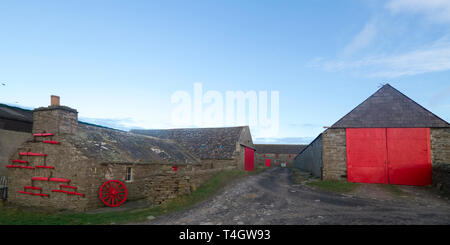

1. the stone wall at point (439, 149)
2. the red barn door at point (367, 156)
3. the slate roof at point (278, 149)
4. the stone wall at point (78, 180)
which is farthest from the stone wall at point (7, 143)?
the slate roof at point (278, 149)

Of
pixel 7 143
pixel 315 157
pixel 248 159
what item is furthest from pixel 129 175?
pixel 248 159

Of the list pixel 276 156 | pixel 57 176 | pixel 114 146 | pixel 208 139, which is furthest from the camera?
pixel 276 156

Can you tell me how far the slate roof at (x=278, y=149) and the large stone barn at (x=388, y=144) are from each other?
4956 centimetres

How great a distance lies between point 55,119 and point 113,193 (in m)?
5.62

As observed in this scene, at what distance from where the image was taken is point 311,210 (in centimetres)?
1069

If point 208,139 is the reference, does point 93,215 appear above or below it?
below

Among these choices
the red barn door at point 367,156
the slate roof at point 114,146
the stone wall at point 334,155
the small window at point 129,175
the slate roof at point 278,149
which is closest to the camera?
the slate roof at point 114,146

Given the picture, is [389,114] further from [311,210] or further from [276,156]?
[276,156]

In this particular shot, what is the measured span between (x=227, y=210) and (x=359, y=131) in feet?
44.0

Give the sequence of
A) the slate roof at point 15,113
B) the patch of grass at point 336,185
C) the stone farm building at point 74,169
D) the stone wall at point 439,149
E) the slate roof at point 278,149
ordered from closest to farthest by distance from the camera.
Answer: the stone farm building at point 74,169
the patch of grass at point 336,185
the stone wall at point 439,149
the slate roof at point 15,113
the slate roof at point 278,149

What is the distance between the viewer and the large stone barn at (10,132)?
19.6 m

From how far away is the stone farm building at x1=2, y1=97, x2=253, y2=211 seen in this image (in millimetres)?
13305

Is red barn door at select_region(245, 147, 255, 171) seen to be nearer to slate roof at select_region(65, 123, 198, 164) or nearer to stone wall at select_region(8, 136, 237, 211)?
slate roof at select_region(65, 123, 198, 164)

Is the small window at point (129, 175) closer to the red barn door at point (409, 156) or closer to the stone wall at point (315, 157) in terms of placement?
the stone wall at point (315, 157)
